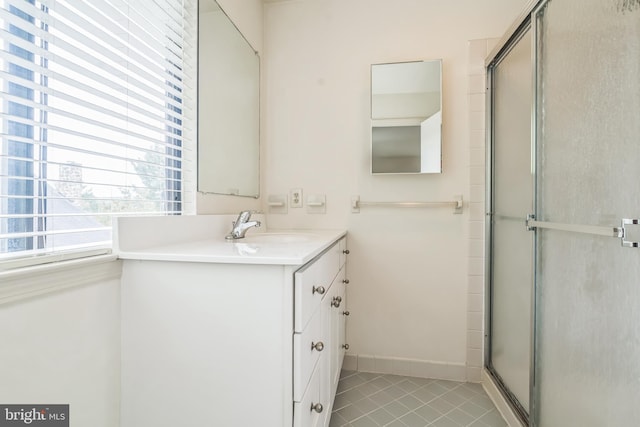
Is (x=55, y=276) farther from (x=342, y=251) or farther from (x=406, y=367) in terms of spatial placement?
(x=406, y=367)

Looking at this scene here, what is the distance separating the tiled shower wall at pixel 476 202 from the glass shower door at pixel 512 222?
0.06 meters

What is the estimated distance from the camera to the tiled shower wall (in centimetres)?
184

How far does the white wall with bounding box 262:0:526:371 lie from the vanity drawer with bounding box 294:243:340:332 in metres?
0.72

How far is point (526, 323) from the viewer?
136cm

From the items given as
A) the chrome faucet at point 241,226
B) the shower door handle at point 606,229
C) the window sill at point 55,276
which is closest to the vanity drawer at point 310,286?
the chrome faucet at point 241,226

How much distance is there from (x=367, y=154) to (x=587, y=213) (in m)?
1.20

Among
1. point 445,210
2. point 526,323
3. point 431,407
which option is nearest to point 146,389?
point 431,407

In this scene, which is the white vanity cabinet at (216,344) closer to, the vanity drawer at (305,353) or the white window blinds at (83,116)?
the vanity drawer at (305,353)

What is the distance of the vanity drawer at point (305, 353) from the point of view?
87 centimetres

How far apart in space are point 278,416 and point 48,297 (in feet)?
2.17

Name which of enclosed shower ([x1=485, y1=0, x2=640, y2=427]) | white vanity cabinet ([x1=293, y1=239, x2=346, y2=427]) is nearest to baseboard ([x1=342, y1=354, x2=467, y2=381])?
enclosed shower ([x1=485, y1=0, x2=640, y2=427])

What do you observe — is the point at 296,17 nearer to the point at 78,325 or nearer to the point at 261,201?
the point at 261,201

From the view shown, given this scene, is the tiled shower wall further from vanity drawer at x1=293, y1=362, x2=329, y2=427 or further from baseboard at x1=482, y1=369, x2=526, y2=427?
vanity drawer at x1=293, y1=362, x2=329, y2=427

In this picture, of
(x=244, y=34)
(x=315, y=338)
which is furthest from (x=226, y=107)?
(x=315, y=338)
